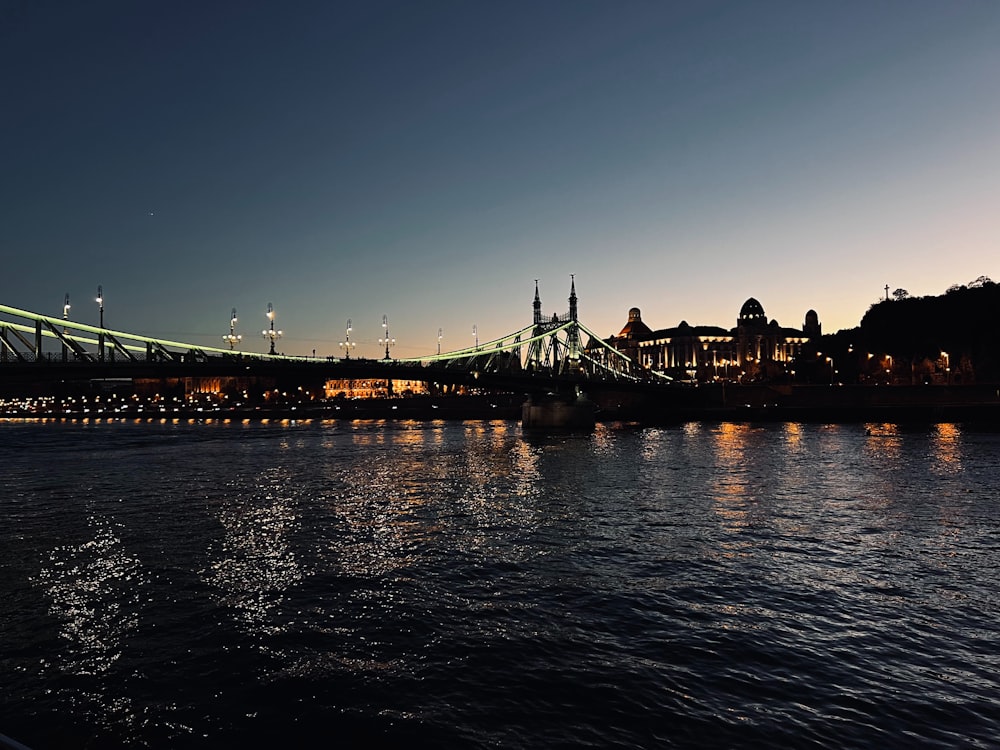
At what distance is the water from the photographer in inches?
336

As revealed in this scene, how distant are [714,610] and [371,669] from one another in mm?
6221

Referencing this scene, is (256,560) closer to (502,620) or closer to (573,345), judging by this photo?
(502,620)

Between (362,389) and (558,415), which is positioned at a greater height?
(362,389)

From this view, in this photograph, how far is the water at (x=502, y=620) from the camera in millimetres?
8547

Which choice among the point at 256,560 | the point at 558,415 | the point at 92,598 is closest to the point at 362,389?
the point at 558,415

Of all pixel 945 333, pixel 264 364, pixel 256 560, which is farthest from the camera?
pixel 945 333

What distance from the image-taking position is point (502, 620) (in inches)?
482

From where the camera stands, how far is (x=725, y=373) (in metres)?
170

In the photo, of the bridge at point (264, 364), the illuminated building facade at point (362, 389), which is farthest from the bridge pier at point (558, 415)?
the illuminated building facade at point (362, 389)

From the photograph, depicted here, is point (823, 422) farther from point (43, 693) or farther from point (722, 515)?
point (43, 693)

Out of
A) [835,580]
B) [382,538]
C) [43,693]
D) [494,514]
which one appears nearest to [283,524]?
[382,538]

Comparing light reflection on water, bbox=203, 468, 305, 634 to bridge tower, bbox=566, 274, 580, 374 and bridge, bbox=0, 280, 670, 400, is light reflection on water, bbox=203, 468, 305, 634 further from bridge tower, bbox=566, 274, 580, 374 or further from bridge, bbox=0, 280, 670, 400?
bridge tower, bbox=566, 274, 580, 374

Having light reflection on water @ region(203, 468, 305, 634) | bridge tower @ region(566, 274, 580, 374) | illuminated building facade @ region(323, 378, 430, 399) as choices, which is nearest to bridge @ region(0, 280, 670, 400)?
bridge tower @ region(566, 274, 580, 374)

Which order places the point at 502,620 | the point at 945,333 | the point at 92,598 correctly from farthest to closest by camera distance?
the point at 945,333 < the point at 92,598 < the point at 502,620
